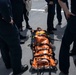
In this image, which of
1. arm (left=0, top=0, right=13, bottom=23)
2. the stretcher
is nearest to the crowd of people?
arm (left=0, top=0, right=13, bottom=23)

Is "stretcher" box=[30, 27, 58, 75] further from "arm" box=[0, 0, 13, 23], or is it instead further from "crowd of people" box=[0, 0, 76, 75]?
"arm" box=[0, 0, 13, 23]

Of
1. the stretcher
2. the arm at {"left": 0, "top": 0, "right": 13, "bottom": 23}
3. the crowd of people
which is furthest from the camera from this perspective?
the stretcher

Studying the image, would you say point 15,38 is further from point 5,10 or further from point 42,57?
point 42,57

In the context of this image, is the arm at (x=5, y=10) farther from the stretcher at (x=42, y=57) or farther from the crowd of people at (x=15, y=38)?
the stretcher at (x=42, y=57)

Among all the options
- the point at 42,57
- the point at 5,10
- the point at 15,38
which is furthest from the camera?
the point at 42,57

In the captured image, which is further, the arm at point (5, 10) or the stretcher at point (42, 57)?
the stretcher at point (42, 57)

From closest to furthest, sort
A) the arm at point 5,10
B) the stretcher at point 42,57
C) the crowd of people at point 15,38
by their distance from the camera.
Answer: the arm at point 5,10, the crowd of people at point 15,38, the stretcher at point 42,57

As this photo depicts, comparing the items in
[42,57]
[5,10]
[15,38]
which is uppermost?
[5,10]

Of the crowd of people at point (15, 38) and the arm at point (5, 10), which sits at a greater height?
the arm at point (5, 10)

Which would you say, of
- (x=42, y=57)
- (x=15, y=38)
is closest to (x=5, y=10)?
(x=15, y=38)

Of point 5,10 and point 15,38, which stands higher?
point 5,10

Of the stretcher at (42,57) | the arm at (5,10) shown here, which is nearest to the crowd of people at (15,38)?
the arm at (5,10)

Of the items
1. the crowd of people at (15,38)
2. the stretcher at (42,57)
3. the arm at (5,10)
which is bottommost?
the stretcher at (42,57)

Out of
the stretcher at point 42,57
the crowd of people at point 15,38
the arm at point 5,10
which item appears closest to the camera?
the arm at point 5,10
